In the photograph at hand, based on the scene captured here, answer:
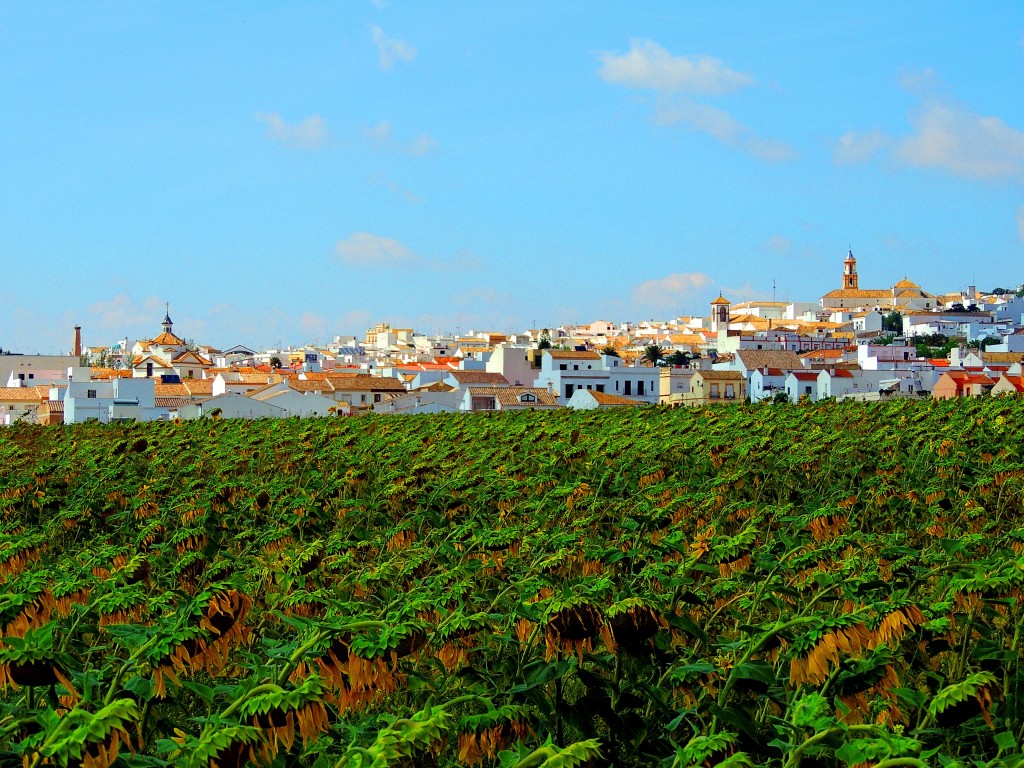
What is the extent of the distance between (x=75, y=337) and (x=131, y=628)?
12381cm

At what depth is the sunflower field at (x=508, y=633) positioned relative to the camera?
3.29m

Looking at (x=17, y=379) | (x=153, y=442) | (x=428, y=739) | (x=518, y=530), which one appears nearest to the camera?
(x=428, y=739)

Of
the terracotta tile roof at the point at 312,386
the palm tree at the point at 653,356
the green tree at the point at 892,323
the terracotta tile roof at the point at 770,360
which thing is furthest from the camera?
the green tree at the point at 892,323

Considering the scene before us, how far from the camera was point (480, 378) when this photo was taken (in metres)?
74.6

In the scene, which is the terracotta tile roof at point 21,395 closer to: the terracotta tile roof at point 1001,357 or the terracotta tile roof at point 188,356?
the terracotta tile roof at point 188,356

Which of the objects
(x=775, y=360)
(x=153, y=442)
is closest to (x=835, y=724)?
(x=153, y=442)

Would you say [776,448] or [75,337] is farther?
[75,337]

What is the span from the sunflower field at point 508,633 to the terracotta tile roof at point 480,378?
62088 mm

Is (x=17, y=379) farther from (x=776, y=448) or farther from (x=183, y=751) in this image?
(x=183, y=751)

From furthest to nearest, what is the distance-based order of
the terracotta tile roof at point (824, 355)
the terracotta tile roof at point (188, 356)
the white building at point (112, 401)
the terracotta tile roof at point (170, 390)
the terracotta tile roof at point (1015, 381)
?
the terracotta tile roof at point (824, 355) < the terracotta tile roof at point (188, 356) < the terracotta tile roof at point (170, 390) < the white building at point (112, 401) < the terracotta tile roof at point (1015, 381)

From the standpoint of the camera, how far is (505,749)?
11.4 feet

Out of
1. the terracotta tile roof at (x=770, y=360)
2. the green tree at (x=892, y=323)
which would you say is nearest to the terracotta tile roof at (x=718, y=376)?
the terracotta tile roof at (x=770, y=360)

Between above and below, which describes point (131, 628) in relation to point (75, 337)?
below

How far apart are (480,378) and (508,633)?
7008cm
